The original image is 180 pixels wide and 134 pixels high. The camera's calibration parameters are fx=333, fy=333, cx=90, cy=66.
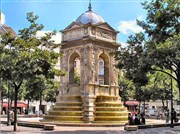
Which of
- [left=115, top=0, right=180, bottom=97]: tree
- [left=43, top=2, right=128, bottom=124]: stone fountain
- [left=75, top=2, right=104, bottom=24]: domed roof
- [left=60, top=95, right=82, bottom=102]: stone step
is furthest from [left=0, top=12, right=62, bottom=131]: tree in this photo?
[left=75, top=2, right=104, bottom=24]: domed roof

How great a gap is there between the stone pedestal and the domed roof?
656 centimetres

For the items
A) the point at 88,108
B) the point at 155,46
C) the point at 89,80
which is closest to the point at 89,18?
the point at 89,80

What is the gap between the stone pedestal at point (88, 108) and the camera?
24938mm

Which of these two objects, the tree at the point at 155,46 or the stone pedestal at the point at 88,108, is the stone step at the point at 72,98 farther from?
the tree at the point at 155,46

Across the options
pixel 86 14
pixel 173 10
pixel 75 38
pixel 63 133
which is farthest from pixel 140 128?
pixel 86 14

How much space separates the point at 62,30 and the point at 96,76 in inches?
211

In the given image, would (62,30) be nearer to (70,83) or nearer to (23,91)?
(70,83)

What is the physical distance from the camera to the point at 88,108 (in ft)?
83.8

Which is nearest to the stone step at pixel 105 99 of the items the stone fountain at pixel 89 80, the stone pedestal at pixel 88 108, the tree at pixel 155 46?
the stone fountain at pixel 89 80

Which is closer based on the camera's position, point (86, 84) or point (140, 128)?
point (140, 128)

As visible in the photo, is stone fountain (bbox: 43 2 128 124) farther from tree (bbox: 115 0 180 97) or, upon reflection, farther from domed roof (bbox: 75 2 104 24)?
tree (bbox: 115 0 180 97)

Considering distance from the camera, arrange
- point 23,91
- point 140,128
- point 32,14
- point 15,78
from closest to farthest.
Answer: point 15,78
point 32,14
point 140,128
point 23,91

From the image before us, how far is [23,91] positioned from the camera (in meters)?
53.1

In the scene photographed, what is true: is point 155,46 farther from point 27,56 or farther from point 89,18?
point 89,18
